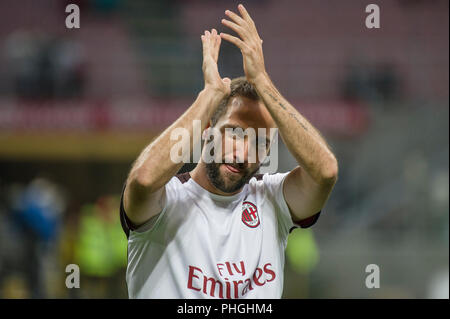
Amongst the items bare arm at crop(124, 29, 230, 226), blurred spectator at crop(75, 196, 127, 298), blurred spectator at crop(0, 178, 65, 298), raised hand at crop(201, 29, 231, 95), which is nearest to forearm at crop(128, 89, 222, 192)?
bare arm at crop(124, 29, 230, 226)

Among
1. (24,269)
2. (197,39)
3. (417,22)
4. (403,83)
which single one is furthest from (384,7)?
(24,269)

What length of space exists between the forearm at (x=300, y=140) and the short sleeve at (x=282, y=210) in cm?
33

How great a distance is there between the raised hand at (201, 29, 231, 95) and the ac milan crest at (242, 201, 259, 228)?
61cm

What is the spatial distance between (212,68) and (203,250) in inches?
34.0

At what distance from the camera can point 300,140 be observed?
9.37 feet

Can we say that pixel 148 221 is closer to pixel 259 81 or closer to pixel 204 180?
pixel 204 180

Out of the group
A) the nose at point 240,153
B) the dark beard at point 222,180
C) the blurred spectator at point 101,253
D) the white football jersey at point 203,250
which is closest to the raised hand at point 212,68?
the nose at point 240,153

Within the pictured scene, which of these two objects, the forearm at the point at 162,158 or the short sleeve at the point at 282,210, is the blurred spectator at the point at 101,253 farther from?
the forearm at the point at 162,158

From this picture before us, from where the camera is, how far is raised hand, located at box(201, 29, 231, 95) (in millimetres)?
2895

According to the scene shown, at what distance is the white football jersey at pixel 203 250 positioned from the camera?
2.96 meters

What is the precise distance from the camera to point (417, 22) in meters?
16.2

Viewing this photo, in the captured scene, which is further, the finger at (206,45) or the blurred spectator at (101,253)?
the blurred spectator at (101,253)

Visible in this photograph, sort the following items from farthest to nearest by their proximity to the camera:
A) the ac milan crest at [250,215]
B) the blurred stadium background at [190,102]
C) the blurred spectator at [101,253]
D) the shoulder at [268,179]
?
the blurred stadium background at [190,102]
the blurred spectator at [101,253]
the shoulder at [268,179]
the ac milan crest at [250,215]

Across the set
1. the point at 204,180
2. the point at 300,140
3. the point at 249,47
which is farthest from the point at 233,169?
the point at 249,47
